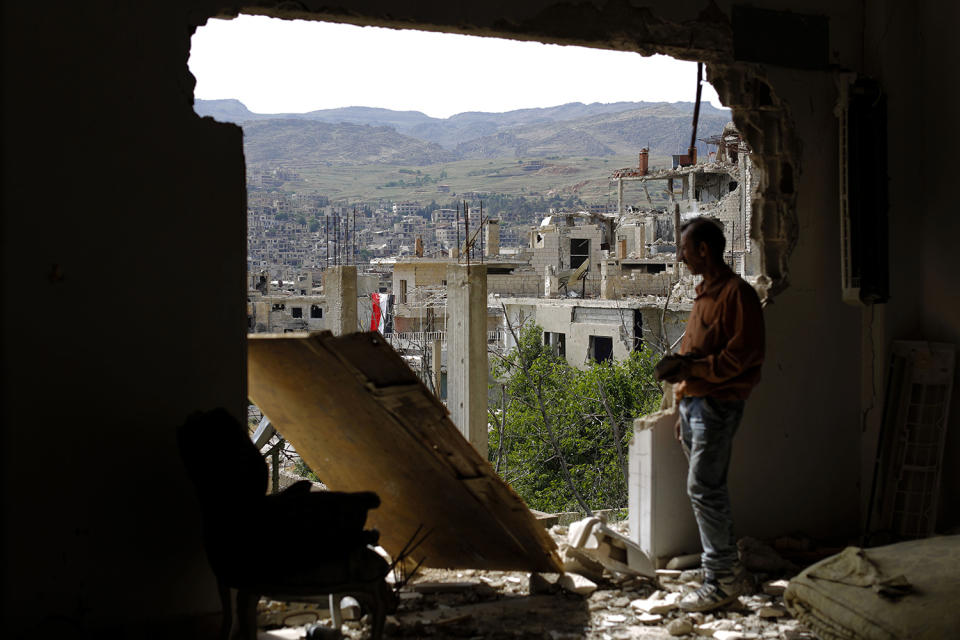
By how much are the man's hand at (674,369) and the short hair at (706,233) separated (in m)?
0.55

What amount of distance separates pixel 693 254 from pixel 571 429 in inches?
654

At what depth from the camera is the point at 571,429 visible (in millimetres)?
20781

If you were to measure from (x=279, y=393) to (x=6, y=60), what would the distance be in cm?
191

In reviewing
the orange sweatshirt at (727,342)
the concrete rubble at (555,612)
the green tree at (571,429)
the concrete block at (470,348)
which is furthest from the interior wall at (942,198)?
the green tree at (571,429)

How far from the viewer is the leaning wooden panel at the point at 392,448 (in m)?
4.01

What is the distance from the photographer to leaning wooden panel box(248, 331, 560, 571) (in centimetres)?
401

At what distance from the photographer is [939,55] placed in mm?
5559

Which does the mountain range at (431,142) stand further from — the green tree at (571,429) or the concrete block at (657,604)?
the concrete block at (657,604)

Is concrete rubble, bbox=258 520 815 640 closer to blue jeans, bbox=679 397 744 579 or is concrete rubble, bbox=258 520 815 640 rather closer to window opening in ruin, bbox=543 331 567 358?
blue jeans, bbox=679 397 744 579

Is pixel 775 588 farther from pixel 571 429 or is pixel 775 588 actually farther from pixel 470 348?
pixel 571 429

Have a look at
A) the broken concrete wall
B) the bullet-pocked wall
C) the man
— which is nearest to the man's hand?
the man

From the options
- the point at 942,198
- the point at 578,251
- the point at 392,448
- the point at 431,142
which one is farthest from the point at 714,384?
the point at 431,142

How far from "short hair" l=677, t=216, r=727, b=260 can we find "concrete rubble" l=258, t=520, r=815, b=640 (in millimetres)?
1675

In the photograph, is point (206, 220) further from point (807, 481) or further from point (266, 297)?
point (266, 297)
